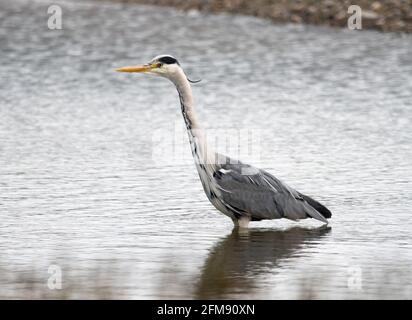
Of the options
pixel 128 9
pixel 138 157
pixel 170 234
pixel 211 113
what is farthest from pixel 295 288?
pixel 128 9

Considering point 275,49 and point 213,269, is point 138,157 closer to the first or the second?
point 213,269

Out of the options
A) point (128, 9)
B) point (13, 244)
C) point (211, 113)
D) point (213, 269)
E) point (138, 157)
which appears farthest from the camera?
point (128, 9)

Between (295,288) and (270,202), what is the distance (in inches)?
87.5

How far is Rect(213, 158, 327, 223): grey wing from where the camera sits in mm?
12172

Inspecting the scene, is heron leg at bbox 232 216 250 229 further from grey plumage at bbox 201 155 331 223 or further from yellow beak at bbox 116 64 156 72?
yellow beak at bbox 116 64 156 72

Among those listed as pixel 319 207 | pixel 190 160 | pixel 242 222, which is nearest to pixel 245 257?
pixel 242 222

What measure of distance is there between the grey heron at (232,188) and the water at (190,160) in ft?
0.70

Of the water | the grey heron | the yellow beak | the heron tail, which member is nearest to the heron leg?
the grey heron

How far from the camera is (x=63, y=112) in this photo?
61.4 ft

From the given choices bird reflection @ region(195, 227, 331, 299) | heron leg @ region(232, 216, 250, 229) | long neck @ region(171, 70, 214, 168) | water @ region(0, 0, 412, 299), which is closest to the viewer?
bird reflection @ region(195, 227, 331, 299)

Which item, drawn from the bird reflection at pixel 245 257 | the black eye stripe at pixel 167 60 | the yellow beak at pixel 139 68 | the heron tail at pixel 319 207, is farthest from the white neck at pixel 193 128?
the heron tail at pixel 319 207

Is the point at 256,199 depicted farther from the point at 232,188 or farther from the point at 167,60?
the point at 167,60

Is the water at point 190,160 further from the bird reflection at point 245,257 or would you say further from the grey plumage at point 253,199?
the grey plumage at point 253,199

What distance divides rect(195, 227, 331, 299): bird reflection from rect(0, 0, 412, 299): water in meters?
0.03
